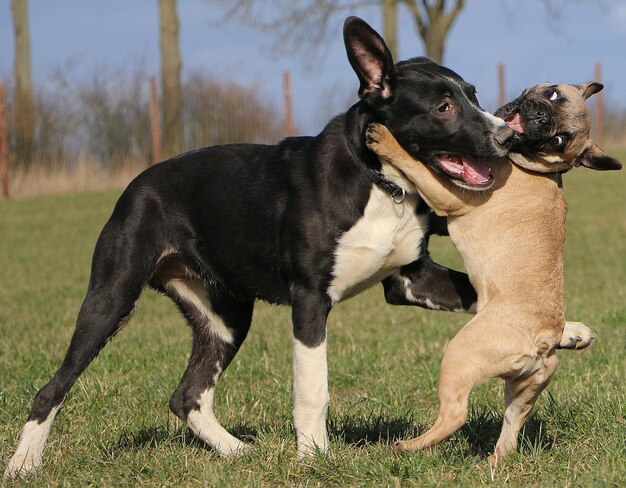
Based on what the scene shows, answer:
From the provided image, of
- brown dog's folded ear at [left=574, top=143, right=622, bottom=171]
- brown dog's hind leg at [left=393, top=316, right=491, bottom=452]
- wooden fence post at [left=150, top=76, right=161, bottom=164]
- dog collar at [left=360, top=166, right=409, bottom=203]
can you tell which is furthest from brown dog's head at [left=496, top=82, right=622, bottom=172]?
wooden fence post at [left=150, top=76, right=161, bottom=164]

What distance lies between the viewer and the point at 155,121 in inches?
930

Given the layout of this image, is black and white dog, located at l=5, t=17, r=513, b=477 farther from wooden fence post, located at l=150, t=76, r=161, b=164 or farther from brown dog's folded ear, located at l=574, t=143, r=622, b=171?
wooden fence post, located at l=150, t=76, r=161, b=164

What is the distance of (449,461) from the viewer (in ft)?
14.1

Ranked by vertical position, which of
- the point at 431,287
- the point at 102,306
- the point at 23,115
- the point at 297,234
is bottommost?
the point at 23,115

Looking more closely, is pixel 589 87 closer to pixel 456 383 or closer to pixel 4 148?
pixel 456 383

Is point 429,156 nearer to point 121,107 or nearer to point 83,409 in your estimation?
point 83,409

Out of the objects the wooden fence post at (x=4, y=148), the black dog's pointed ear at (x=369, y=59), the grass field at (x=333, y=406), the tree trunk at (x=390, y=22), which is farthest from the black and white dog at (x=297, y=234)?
the tree trunk at (x=390, y=22)

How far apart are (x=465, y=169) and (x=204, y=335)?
6.25ft

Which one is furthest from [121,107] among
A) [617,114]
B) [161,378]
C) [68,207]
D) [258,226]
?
[258,226]

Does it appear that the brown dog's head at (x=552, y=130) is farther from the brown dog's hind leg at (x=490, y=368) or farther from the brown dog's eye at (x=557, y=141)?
the brown dog's hind leg at (x=490, y=368)

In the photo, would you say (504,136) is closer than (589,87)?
Yes

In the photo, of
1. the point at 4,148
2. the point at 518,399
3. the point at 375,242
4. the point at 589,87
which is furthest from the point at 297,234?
the point at 4,148

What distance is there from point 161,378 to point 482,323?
3105mm

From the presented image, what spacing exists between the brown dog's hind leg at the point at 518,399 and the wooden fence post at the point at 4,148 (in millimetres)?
21054
